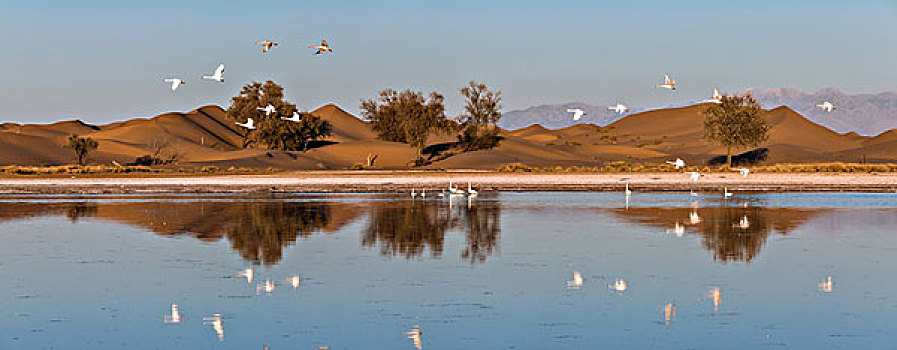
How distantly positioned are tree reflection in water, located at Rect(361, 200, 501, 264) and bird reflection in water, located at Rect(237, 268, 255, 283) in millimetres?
3257

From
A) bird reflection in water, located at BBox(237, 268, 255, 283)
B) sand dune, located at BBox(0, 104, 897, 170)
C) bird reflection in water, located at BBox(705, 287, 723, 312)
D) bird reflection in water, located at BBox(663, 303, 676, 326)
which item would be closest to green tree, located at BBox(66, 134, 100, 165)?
sand dune, located at BBox(0, 104, 897, 170)

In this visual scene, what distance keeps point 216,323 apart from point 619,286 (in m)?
6.15

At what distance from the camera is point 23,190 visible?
182 ft

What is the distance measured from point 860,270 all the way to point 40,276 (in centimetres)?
1343

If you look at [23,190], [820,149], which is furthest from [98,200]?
[820,149]

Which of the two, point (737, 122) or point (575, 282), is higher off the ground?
point (737, 122)

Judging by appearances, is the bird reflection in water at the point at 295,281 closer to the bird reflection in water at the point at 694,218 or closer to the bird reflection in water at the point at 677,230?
the bird reflection in water at the point at 677,230

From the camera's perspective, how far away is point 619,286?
1661 centimetres

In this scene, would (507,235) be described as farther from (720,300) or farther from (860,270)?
(720,300)

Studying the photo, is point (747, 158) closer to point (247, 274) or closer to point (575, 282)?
point (575, 282)

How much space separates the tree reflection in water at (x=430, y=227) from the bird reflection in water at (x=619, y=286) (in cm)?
344

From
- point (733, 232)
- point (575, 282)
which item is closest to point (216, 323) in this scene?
point (575, 282)

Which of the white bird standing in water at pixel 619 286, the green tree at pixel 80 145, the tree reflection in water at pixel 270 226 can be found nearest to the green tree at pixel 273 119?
the green tree at pixel 80 145

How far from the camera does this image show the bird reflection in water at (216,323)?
42.7 feet
